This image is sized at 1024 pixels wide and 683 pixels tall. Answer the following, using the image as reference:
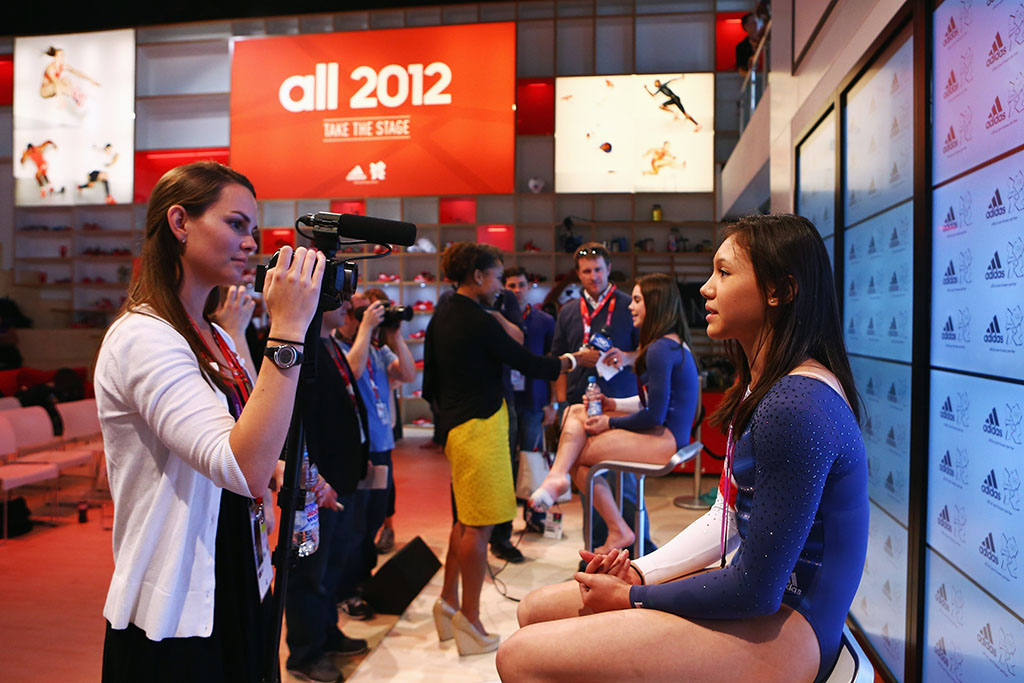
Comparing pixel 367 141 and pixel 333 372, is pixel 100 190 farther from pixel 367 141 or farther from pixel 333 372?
pixel 333 372

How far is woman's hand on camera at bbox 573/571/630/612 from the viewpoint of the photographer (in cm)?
119

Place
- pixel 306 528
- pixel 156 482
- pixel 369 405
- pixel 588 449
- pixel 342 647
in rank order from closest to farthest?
pixel 156 482 < pixel 306 528 < pixel 588 449 < pixel 342 647 < pixel 369 405

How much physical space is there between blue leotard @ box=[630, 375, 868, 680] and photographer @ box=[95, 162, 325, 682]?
711 mm

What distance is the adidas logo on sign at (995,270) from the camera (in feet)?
5.61

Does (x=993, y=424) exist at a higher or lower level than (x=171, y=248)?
lower

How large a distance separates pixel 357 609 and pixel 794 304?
2.83m

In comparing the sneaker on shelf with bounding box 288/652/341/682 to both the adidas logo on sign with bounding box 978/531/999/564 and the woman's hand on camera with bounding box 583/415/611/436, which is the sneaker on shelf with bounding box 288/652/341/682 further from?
the adidas logo on sign with bounding box 978/531/999/564

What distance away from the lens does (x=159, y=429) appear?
1.09m

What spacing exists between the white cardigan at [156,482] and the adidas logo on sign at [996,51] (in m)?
1.96

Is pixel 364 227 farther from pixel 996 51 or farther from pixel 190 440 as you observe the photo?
pixel 996 51

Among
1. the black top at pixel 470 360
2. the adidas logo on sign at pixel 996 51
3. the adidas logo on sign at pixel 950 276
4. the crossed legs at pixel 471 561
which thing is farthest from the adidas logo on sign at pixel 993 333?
the crossed legs at pixel 471 561

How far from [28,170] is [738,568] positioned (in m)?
10.6

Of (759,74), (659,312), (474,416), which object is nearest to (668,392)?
(659,312)

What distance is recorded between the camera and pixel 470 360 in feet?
9.45
